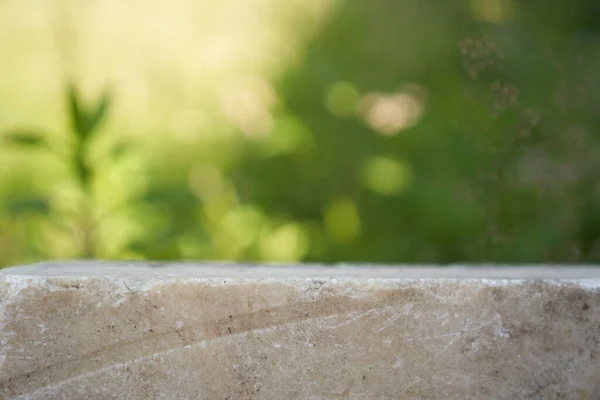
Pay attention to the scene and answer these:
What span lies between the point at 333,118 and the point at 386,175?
27cm

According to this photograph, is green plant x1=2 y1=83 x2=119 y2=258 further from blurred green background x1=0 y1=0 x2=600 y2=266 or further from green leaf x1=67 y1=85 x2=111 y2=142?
blurred green background x1=0 y1=0 x2=600 y2=266

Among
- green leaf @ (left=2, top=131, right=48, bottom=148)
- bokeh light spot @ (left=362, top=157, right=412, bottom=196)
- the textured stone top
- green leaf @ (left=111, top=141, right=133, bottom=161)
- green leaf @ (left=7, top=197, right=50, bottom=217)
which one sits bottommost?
the textured stone top

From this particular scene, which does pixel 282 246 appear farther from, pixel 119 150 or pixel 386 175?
pixel 119 150

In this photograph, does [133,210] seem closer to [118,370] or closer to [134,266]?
[134,266]

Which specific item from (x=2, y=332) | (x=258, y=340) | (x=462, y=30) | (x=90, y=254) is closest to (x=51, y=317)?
(x=2, y=332)

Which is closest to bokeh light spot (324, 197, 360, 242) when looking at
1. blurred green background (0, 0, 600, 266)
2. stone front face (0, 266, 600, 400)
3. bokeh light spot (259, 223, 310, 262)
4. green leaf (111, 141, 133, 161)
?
blurred green background (0, 0, 600, 266)

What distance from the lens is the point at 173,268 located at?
49.9 inches

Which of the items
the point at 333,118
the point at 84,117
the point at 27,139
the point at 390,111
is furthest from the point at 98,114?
the point at 390,111

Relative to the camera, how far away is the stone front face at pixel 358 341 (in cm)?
111

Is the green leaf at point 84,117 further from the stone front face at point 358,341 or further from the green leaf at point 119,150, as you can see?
the stone front face at point 358,341

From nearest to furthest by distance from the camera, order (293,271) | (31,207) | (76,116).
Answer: (293,271)
(31,207)
(76,116)

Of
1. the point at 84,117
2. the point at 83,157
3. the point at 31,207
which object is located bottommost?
the point at 31,207

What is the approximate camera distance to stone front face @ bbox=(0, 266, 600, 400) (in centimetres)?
111

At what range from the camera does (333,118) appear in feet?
7.82
